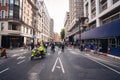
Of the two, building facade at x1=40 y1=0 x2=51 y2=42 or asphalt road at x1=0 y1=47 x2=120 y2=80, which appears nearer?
asphalt road at x1=0 y1=47 x2=120 y2=80

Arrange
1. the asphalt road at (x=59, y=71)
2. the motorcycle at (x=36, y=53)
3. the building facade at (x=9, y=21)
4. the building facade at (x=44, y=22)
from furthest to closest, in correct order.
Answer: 1. the building facade at (x=44, y=22)
2. the building facade at (x=9, y=21)
3. the motorcycle at (x=36, y=53)
4. the asphalt road at (x=59, y=71)

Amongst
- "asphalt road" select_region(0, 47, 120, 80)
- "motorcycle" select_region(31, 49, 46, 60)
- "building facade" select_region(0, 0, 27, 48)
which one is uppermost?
"building facade" select_region(0, 0, 27, 48)

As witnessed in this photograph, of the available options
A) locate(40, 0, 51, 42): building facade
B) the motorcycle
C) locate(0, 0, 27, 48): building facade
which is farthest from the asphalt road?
locate(40, 0, 51, 42): building facade

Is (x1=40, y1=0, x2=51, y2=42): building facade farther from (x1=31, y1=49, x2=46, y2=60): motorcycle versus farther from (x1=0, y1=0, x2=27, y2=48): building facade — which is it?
(x1=31, y1=49, x2=46, y2=60): motorcycle

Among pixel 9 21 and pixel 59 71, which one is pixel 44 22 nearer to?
pixel 9 21

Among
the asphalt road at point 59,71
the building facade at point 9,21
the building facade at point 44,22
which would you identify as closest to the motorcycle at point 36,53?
the asphalt road at point 59,71

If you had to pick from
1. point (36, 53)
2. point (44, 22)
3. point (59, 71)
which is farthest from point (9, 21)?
point (44, 22)

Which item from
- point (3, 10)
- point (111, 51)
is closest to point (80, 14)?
point (3, 10)

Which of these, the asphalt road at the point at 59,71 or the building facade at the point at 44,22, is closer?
the asphalt road at the point at 59,71

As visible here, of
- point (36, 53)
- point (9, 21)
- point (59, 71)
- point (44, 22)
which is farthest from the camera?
point (44, 22)

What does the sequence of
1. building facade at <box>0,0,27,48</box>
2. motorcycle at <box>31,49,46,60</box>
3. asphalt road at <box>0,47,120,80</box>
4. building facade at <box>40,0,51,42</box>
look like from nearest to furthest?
asphalt road at <box>0,47,120,80</box> < motorcycle at <box>31,49,46,60</box> < building facade at <box>0,0,27,48</box> < building facade at <box>40,0,51,42</box>

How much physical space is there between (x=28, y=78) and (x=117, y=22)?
15146 mm

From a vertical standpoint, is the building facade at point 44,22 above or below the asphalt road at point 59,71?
above

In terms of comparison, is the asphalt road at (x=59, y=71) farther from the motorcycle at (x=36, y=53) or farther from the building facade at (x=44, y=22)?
the building facade at (x=44, y=22)
